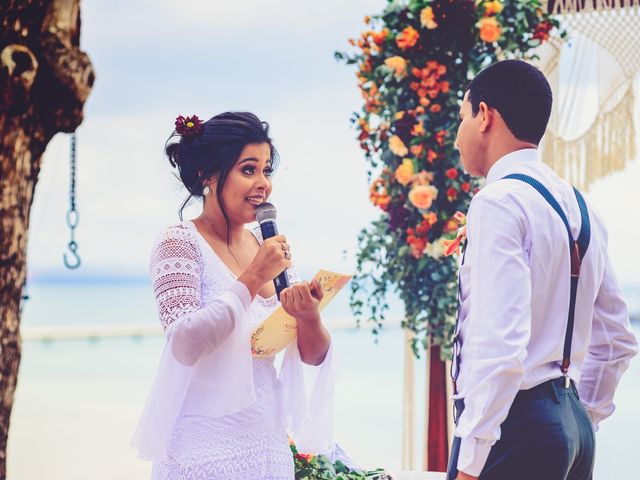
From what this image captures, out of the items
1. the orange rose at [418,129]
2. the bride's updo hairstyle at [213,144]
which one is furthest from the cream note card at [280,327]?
the orange rose at [418,129]

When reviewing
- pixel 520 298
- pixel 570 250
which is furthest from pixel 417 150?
pixel 520 298

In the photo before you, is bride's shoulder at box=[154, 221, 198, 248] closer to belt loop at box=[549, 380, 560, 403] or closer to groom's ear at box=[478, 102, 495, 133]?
groom's ear at box=[478, 102, 495, 133]

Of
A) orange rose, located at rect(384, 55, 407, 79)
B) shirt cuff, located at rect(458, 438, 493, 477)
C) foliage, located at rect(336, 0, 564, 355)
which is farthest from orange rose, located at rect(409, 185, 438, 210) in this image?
shirt cuff, located at rect(458, 438, 493, 477)

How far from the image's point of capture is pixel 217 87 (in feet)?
89.5

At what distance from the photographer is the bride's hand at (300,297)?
174 centimetres

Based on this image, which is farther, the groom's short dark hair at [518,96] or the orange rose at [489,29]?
the orange rose at [489,29]

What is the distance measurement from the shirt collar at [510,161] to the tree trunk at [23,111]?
2.92 feet

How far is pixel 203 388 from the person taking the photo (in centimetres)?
174

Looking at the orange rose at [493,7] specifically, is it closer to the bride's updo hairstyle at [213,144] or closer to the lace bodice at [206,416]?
the bride's updo hairstyle at [213,144]

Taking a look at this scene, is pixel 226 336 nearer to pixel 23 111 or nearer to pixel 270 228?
pixel 270 228

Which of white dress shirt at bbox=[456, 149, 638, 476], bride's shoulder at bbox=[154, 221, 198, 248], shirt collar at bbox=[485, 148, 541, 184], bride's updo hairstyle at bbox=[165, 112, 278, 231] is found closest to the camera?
white dress shirt at bbox=[456, 149, 638, 476]

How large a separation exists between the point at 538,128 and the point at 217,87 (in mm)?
26370

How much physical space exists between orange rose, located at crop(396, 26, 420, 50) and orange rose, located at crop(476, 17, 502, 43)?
0.23 metres

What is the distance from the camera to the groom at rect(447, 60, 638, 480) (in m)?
1.35
